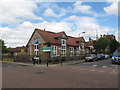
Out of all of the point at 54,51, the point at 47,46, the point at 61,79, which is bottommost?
the point at 61,79

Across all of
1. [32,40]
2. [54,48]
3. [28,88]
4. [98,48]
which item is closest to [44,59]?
[54,48]

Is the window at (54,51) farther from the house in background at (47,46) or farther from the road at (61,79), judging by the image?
the road at (61,79)

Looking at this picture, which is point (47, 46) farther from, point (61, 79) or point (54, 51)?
point (61, 79)

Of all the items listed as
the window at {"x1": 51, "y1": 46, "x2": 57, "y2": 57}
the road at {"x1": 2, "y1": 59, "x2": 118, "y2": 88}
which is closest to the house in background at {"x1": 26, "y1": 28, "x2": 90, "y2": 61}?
the window at {"x1": 51, "y1": 46, "x2": 57, "y2": 57}

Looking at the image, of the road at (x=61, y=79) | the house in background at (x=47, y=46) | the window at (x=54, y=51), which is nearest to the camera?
the road at (x=61, y=79)

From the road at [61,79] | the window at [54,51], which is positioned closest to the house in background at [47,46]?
the window at [54,51]

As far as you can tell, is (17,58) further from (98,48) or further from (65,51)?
(98,48)

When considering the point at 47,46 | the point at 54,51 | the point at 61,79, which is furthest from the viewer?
the point at 54,51

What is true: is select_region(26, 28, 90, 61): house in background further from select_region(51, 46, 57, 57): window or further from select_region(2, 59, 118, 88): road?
select_region(2, 59, 118, 88): road

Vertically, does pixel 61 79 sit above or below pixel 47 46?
below

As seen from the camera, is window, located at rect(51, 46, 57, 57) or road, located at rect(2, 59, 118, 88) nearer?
road, located at rect(2, 59, 118, 88)

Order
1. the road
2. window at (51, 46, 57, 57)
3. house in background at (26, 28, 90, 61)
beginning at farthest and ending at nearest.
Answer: window at (51, 46, 57, 57), house in background at (26, 28, 90, 61), the road

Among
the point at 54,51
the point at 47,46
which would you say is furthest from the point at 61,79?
the point at 54,51

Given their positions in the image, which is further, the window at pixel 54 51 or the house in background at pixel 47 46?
the window at pixel 54 51
